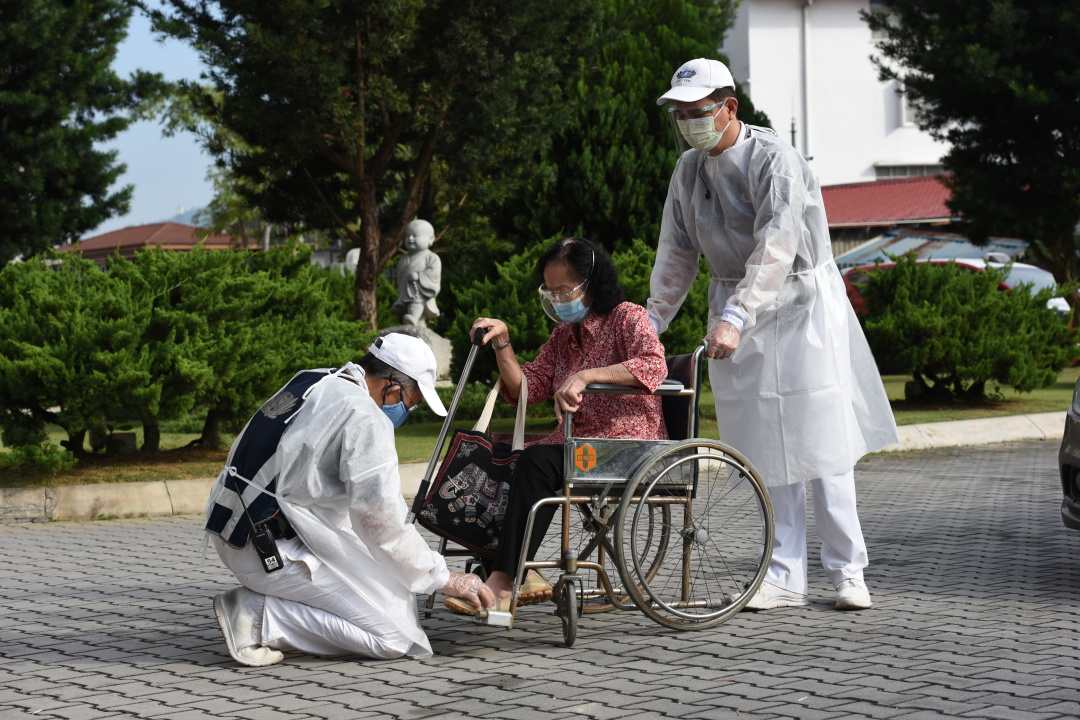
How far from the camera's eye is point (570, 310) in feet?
19.5

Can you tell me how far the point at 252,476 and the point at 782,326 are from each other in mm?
2189

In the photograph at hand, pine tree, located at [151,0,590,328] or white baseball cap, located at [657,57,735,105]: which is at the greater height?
pine tree, located at [151,0,590,328]

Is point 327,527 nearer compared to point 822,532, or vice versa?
point 327,527

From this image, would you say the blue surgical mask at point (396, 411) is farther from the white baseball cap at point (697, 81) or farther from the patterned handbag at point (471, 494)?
the white baseball cap at point (697, 81)

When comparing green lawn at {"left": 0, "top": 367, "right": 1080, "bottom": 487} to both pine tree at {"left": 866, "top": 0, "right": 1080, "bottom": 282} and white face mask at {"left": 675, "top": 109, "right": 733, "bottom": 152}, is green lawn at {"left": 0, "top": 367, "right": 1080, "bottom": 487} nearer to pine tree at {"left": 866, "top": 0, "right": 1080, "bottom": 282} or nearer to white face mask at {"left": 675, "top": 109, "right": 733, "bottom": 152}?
pine tree at {"left": 866, "top": 0, "right": 1080, "bottom": 282}

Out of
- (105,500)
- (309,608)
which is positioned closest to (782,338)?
(309,608)

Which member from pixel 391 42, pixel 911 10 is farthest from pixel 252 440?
pixel 911 10

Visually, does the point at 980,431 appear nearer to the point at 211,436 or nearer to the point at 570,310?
the point at 211,436

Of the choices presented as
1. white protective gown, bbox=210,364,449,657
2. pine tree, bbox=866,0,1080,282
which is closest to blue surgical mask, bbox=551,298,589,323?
white protective gown, bbox=210,364,449,657

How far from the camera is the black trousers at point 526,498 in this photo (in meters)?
5.45

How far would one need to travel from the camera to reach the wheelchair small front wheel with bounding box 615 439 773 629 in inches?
216

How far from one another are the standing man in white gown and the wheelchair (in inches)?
9.8

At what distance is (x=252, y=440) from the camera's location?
5238 mm

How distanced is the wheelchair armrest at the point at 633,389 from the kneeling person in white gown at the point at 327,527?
613mm
